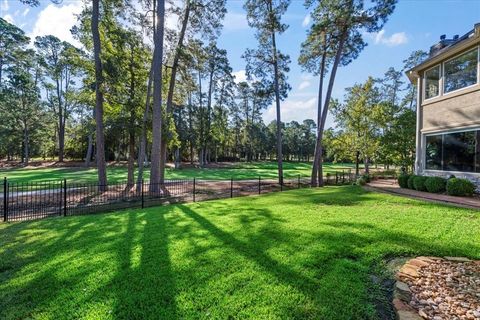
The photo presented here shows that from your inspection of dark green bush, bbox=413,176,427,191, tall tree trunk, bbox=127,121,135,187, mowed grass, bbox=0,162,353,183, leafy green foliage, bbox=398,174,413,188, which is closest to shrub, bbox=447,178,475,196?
dark green bush, bbox=413,176,427,191

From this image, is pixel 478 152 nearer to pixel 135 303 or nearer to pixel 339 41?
pixel 339 41

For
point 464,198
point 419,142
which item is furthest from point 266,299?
point 419,142

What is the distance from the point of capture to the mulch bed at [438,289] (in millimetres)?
2402

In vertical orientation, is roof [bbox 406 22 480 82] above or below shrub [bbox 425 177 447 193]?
above

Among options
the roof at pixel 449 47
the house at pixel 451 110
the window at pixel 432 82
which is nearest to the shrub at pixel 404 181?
the house at pixel 451 110

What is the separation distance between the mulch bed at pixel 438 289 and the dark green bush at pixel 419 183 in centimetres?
751

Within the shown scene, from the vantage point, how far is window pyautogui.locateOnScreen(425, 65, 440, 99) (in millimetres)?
10602

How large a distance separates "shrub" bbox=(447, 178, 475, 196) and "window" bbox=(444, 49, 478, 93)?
146 inches

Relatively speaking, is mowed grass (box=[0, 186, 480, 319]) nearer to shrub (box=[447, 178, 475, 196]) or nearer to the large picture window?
shrub (box=[447, 178, 475, 196])

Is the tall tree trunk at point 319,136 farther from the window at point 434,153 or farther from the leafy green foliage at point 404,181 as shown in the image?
the window at point 434,153

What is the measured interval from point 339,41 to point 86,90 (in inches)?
625

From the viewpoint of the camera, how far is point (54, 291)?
110 inches

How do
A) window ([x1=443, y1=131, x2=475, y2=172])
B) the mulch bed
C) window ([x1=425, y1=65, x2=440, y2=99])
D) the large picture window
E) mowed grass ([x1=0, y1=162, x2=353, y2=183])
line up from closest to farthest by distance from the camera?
the mulch bed < the large picture window < window ([x1=443, y1=131, x2=475, y2=172]) < window ([x1=425, y1=65, x2=440, y2=99]) < mowed grass ([x1=0, y1=162, x2=353, y2=183])

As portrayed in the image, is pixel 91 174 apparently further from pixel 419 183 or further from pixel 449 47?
pixel 449 47
